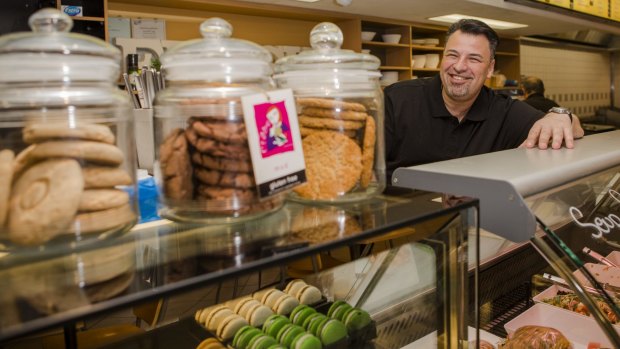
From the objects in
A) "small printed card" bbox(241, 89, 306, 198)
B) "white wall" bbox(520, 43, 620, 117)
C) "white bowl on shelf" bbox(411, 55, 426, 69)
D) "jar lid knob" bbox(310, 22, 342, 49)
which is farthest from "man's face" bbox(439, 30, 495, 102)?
"white wall" bbox(520, 43, 620, 117)

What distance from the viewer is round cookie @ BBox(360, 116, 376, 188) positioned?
0.77 m

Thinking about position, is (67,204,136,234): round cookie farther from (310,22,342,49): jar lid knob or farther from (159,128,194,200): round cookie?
(310,22,342,49): jar lid knob

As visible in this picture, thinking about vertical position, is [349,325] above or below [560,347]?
Answer: above

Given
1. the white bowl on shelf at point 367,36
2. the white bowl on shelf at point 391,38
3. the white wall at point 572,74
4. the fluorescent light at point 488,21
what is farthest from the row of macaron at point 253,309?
the white wall at point 572,74

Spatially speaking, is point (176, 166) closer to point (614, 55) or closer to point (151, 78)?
point (151, 78)

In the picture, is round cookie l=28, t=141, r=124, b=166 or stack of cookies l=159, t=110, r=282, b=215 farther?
stack of cookies l=159, t=110, r=282, b=215

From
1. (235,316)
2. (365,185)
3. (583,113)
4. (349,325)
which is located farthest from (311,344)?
(583,113)

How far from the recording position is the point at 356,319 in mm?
1005

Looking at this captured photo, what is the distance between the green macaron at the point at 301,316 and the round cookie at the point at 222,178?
502 millimetres

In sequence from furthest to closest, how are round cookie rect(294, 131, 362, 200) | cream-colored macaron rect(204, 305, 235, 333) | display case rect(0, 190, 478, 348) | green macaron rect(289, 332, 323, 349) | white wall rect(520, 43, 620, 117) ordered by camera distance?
white wall rect(520, 43, 620, 117)
cream-colored macaron rect(204, 305, 235, 333)
green macaron rect(289, 332, 323, 349)
round cookie rect(294, 131, 362, 200)
display case rect(0, 190, 478, 348)

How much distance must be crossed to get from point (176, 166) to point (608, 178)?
1032 mm

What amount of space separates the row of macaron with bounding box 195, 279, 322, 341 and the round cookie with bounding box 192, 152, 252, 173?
0.48 meters

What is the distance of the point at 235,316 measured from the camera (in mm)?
1063

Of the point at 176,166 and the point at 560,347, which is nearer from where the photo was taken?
the point at 176,166
